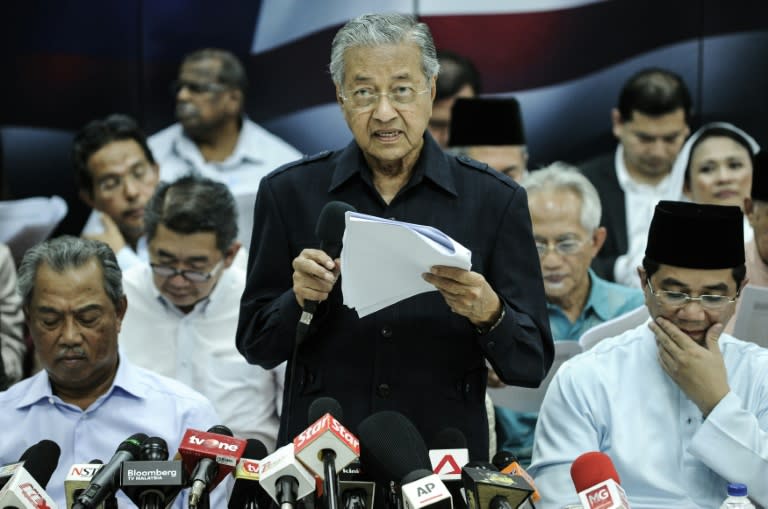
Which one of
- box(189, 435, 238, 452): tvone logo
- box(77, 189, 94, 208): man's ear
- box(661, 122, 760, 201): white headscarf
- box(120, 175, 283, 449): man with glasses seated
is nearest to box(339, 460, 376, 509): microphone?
box(189, 435, 238, 452): tvone logo

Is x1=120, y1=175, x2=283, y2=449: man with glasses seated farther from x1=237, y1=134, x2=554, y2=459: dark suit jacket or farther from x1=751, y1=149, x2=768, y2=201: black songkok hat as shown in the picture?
Answer: x1=751, y1=149, x2=768, y2=201: black songkok hat

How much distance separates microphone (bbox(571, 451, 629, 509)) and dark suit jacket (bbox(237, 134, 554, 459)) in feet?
1.38

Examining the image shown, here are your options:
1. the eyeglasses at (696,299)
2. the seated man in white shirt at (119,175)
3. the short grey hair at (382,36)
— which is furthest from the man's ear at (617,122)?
the short grey hair at (382,36)

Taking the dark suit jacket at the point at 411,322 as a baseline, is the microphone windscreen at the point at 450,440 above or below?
below

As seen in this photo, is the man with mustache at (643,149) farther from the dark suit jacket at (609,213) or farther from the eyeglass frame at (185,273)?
the eyeglass frame at (185,273)

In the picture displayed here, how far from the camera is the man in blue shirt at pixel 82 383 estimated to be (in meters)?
3.51

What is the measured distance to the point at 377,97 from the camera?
2.84 metres

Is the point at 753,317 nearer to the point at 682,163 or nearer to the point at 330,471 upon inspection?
the point at 682,163

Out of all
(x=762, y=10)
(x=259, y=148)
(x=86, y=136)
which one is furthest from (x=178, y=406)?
(x=762, y=10)

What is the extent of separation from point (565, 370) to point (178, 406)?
1163 mm

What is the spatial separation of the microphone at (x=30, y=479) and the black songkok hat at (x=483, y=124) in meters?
3.21

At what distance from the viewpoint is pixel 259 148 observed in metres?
6.70

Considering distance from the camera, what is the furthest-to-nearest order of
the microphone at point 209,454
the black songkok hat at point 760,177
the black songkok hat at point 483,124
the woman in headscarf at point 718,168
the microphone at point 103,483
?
1. the black songkok hat at point 483,124
2. the woman in headscarf at point 718,168
3. the black songkok hat at point 760,177
4. the microphone at point 209,454
5. the microphone at point 103,483

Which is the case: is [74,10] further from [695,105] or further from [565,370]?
[565,370]
